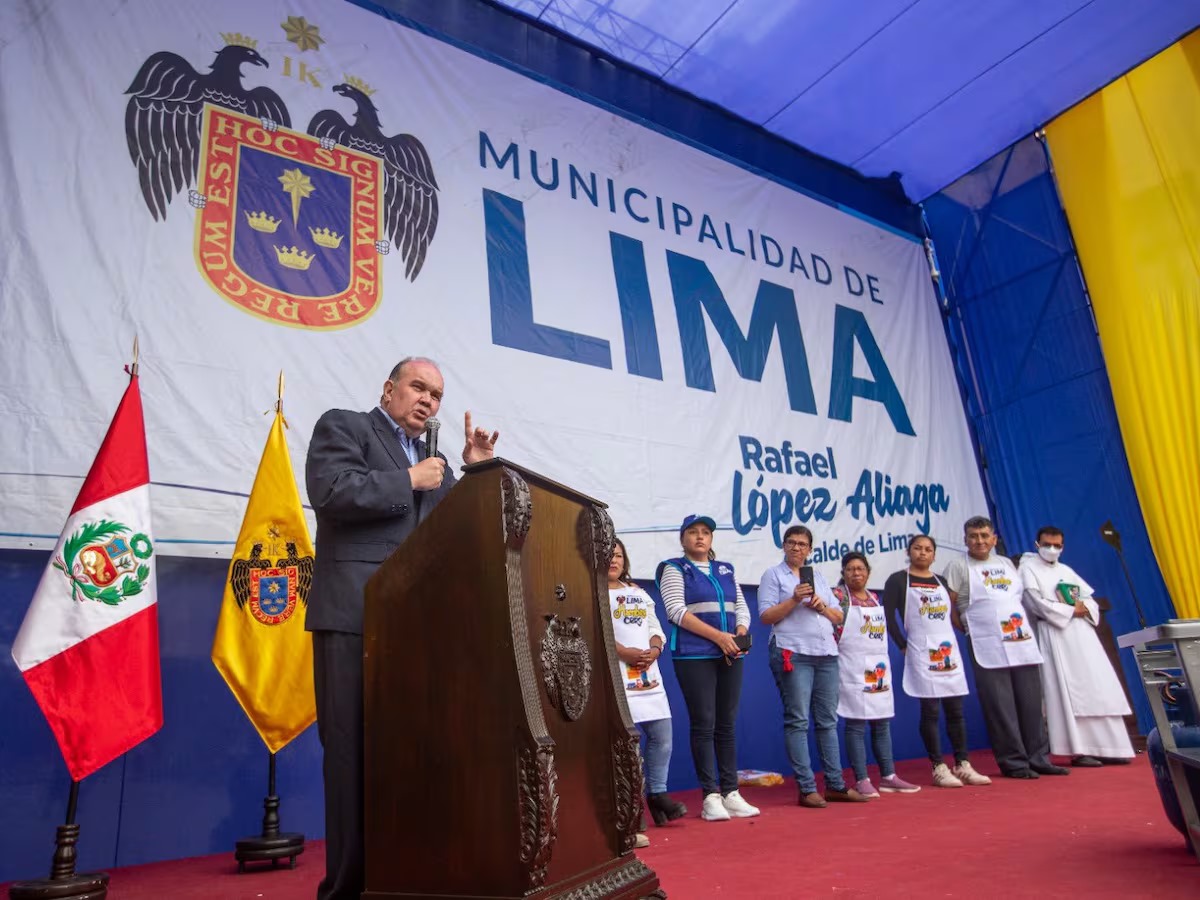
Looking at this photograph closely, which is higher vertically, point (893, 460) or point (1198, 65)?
point (1198, 65)

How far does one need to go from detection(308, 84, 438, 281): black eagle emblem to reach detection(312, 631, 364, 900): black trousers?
2947mm

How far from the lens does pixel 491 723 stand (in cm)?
143

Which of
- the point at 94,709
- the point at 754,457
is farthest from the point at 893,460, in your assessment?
the point at 94,709

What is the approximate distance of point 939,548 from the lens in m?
6.38

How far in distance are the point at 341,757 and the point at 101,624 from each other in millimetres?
1461

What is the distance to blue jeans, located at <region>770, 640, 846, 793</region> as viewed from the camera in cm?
374

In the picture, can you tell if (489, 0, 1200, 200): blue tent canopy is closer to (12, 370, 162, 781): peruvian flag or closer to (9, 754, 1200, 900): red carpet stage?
(12, 370, 162, 781): peruvian flag

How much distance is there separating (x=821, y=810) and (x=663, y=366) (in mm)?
2589

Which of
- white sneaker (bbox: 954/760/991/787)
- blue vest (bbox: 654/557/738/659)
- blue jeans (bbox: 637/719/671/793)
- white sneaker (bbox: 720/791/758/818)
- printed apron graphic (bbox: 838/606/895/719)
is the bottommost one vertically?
white sneaker (bbox: 954/760/991/787)

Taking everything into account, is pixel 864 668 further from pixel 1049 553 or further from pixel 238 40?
pixel 238 40

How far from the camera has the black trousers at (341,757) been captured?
1.57 m

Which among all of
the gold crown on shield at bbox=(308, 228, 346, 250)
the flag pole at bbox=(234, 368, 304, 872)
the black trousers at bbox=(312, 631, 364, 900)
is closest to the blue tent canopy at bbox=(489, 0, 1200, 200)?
the gold crown on shield at bbox=(308, 228, 346, 250)

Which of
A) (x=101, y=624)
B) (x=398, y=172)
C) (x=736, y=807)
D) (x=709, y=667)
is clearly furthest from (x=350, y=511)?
(x=398, y=172)

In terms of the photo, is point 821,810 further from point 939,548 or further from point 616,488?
point 939,548
